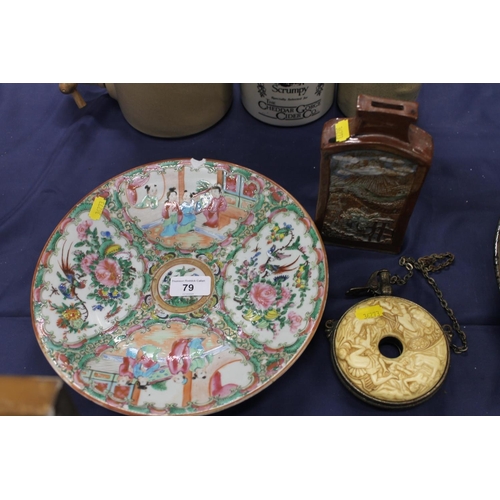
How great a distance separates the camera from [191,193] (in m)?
1.37

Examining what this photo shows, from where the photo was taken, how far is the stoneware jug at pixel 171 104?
4.70 ft

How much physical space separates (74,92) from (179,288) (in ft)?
2.52

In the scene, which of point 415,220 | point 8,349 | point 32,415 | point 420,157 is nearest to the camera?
point 32,415

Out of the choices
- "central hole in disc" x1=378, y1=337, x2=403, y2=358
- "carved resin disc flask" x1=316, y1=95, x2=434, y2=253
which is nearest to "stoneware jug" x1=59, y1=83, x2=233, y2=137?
"carved resin disc flask" x1=316, y1=95, x2=434, y2=253

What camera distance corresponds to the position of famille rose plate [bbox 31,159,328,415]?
3.68 ft

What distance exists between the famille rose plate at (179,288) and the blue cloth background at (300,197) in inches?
4.9

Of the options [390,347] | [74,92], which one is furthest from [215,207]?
[74,92]

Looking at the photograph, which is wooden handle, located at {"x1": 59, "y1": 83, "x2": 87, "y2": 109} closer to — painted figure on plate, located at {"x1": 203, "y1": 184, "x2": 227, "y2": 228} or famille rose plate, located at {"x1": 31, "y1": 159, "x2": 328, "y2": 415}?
famille rose plate, located at {"x1": 31, "y1": 159, "x2": 328, "y2": 415}

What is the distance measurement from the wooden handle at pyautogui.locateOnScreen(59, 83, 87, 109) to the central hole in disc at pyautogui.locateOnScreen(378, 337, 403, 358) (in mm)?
1119

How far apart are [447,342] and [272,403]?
1.34 ft

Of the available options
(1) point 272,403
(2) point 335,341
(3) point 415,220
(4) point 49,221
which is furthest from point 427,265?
(4) point 49,221

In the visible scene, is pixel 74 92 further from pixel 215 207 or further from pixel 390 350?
pixel 390 350

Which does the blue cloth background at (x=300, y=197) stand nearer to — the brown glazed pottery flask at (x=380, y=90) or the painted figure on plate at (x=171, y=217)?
the brown glazed pottery flask at (x=380, y=90)
